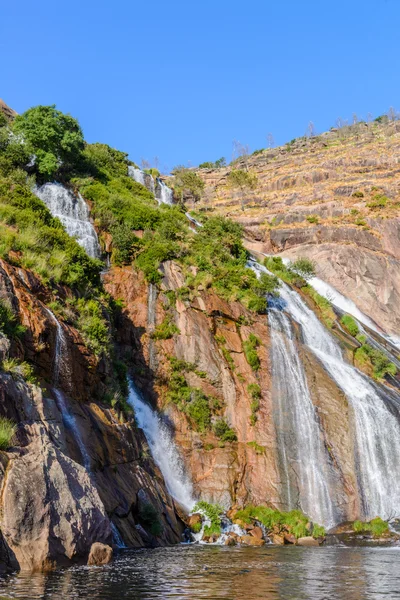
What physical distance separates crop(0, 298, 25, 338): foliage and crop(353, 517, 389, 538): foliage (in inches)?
697

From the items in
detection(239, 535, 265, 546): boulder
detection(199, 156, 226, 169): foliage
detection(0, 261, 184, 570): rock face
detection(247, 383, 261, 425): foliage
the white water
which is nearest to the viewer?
detection(0, 261, 184, 570): rock face

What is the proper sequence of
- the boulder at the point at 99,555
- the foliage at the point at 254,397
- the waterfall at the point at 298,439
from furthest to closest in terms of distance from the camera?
the foliage at the point at 254,397, the waterfall at the point at 298,439, the boulder at the point at 99,555

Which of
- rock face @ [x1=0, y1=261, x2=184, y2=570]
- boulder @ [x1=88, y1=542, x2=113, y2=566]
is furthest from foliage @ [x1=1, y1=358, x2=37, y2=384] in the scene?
boulder @ [x1=88, y1=542, x2=113, y2=566]

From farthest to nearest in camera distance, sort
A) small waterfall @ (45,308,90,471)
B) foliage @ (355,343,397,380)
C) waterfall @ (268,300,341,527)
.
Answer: foliage @ (355,343,397,380), waterfall @ (268,300,341,527), small waterfall @ (45,308,90,471)

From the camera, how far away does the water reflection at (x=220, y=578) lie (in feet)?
34.9

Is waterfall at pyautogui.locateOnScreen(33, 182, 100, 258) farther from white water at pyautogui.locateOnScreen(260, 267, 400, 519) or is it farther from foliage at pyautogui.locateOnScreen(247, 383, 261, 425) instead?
white water at pyautogui.locateOnScreen(260, 267, 400, 519)

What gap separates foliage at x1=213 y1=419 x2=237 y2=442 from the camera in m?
28.0

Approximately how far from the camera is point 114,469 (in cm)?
2012

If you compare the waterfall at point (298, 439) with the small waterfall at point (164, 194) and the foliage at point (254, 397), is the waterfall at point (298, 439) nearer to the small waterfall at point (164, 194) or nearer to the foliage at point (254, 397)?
the foliage at point (254, 397)

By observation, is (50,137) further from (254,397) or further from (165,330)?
(254,397)

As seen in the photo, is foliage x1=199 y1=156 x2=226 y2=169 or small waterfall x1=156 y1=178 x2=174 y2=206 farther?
foliage x1=199 y1=156 x2=226 y2=169

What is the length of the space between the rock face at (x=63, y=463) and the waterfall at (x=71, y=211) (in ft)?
46.1

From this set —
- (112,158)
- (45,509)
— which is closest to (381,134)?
(112,158)

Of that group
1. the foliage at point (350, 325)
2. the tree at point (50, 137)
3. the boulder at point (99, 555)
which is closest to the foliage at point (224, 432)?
the boulder at point (99, 555)
